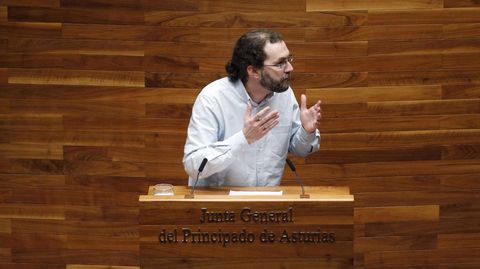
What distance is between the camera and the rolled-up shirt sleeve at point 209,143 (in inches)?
33.2

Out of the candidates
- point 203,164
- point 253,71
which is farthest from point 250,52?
point 203,164

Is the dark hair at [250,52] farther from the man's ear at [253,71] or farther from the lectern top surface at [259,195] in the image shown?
the lectern top surface at [259,195]

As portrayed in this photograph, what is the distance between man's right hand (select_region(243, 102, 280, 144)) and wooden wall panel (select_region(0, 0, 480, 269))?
14.4 inches

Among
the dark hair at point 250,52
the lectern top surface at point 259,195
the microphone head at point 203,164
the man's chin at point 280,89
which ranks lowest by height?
the lectern top surface at point 259,195

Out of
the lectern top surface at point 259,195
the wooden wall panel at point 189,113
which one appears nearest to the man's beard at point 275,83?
the lectern top surface at point 259,195

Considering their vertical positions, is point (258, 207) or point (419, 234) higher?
point (258, 207)

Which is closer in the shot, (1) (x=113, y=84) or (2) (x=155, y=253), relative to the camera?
(2) (x=155, y=253)

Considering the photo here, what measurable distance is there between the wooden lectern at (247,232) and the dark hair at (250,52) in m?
0.16

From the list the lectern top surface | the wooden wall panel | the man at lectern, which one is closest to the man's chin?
the man at lectern

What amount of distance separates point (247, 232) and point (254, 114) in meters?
0.16

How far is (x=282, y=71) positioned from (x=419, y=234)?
46cm

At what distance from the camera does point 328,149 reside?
1.22 m

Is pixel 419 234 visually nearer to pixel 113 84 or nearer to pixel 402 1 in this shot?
pixel 402 1

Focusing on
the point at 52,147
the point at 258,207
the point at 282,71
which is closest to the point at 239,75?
the point at 282,71
